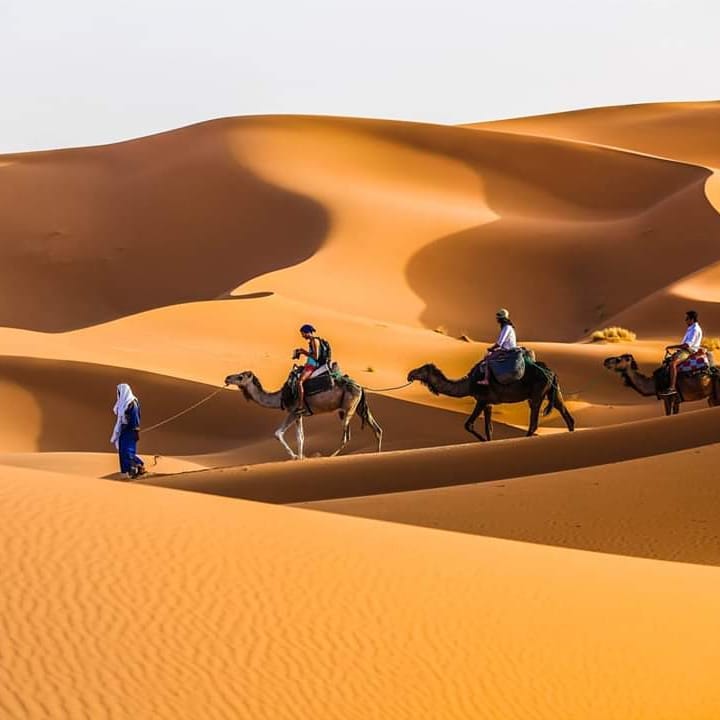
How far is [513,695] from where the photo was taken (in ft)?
19.9

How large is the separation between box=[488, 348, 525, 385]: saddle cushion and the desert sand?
1591mm

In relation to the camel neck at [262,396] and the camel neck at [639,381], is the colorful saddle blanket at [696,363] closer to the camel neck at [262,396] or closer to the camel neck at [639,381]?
the camel neck at [639,381]

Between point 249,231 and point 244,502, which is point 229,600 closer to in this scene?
point 244,502

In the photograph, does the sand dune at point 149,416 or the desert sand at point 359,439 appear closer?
the desert sand at point 359,439

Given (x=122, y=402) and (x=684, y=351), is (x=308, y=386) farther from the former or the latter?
(x=684, y=351)

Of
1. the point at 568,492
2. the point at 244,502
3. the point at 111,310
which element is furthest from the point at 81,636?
the point at 111,310

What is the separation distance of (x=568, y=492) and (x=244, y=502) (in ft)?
14.6

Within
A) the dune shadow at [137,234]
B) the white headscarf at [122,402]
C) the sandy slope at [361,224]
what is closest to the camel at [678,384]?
the white headscarf at [122,402]

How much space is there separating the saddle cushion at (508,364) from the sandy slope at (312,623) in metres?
9.56

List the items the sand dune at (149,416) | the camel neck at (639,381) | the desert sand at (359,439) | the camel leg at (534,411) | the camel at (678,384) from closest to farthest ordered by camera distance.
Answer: the desert sand at (359,439)
the camel leg at (534,411)
the camel at (678,384)
the camel neck at (639,381)
the sand dune at (149,416)

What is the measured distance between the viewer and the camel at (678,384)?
2081 cm

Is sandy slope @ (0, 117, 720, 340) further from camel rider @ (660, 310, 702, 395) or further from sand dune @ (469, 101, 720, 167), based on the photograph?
camel rider @ (660, 310, 702, 395)

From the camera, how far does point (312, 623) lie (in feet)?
21.3

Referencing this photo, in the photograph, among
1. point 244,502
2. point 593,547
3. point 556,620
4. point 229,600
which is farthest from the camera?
point 593,547
